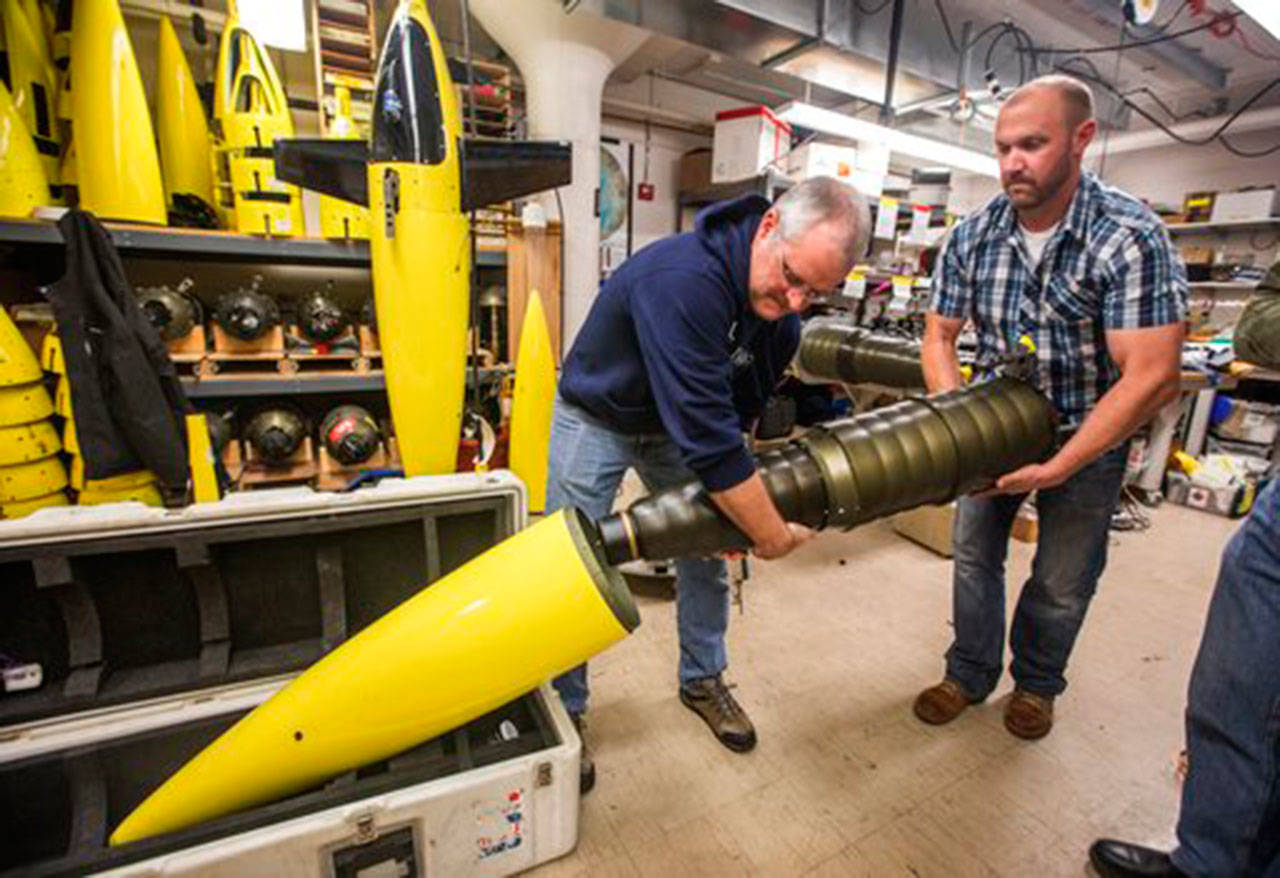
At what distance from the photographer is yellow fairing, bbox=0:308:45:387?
172 centimetres

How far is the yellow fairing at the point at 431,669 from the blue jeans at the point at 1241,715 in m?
0.92

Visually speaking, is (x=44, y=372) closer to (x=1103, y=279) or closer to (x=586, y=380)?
(x=586, y=380)

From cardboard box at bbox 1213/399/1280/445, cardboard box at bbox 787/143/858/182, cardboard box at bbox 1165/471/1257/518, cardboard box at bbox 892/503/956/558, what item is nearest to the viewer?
cardboard box at bbox 892/503/956/558

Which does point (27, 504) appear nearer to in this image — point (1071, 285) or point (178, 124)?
point (178, 124)

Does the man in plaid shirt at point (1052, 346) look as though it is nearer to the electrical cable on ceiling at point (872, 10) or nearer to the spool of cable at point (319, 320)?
the electrical cable on ceiling at point (872, 10)

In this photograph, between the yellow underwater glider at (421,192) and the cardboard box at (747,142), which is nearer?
the yellow underwater glider at (421,192)

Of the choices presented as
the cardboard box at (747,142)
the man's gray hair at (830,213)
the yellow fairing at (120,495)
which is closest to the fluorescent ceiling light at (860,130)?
the cardboard box at (747,142)

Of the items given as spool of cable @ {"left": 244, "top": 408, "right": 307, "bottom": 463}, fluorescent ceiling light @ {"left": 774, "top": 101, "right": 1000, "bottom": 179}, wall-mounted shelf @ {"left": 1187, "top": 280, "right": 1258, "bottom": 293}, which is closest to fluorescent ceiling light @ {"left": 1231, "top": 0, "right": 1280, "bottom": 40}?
fluorescent ceiling light @ {"left": 774, "top": 101, "right": 1000, "bottom": 179}

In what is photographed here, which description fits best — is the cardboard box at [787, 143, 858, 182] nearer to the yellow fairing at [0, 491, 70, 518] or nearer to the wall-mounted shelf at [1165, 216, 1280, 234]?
the wall-mounted shelf at [1165, 216, 1280, 234]

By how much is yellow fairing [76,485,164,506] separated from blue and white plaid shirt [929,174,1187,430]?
101 inches

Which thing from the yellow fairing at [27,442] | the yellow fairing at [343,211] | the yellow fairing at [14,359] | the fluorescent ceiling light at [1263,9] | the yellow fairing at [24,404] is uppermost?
the fluorescent ceiling light at [1263,9]

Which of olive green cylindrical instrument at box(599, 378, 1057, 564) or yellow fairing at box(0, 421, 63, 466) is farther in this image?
yellow fairing at box(0, 421, 63, 466)

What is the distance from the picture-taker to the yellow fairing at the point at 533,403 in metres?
2.31

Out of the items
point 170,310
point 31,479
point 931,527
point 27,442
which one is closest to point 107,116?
point 170,310
